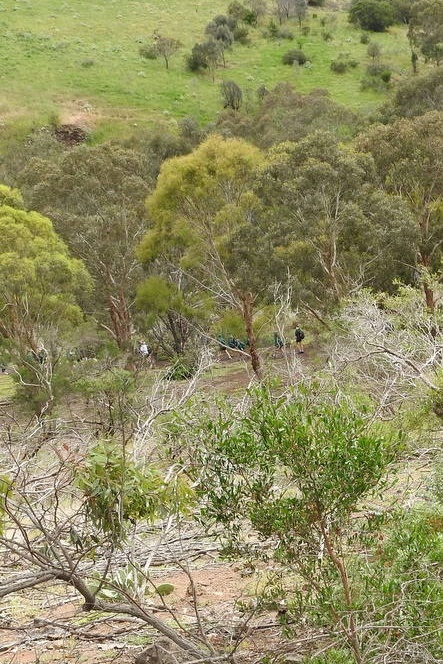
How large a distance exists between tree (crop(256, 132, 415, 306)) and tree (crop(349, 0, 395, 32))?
4136cm

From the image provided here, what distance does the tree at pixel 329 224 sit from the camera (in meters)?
17.7

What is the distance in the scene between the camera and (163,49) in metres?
52.2

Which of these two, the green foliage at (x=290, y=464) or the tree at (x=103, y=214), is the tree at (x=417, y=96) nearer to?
the tree at (x=103, y=214)

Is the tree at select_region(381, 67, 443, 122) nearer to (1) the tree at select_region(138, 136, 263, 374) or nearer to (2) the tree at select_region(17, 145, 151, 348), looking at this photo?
(2) the tree at select_region(17, 145, 151, 348)

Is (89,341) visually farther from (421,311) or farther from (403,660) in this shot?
(403,660)

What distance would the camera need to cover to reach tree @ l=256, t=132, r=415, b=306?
17.7m

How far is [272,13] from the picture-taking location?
5853 centimetres

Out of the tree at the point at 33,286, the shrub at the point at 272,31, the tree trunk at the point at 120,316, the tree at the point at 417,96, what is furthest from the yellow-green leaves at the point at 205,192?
the shrub at the point at 272,31

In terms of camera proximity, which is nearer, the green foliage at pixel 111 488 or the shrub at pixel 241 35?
the green foliage at pixel 111 488

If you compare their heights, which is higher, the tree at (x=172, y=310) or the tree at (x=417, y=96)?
the tree at (x=417, y=96)

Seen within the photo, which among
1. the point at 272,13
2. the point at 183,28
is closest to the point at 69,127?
the point at 183,28

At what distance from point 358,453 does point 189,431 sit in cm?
113

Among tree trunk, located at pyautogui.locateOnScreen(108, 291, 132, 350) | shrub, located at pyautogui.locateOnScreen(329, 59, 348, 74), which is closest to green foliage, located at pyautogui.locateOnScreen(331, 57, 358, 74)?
shrub, located at pyautogui.locateOnScreen(329, 59, 348, 74)

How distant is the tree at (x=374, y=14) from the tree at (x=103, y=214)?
36.5 meters
